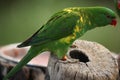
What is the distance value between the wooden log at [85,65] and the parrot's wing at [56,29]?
0.28 feet

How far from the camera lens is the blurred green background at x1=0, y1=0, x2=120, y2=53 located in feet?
12.3

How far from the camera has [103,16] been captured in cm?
163

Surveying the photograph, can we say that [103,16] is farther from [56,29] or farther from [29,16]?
[29,16]

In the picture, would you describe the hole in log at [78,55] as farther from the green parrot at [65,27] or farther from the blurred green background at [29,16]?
the blurred green background at [29,16]

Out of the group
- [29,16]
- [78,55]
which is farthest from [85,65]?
[29,16]

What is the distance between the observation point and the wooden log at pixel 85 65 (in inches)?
59.9

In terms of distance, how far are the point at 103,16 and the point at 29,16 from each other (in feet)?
7.91

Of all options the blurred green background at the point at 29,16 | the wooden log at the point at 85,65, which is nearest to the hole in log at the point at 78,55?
the wooden log at the point at 85,65

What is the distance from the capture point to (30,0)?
409 centimetres

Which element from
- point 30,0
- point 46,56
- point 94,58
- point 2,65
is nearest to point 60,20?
point 94,58

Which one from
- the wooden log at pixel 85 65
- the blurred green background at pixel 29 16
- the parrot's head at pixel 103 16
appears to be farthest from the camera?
the blurred green background at pixel 29 16

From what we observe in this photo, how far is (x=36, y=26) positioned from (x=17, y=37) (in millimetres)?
181

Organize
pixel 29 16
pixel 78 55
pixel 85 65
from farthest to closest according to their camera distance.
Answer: pixel 29 16, pixel 78 55, pixel 85 65

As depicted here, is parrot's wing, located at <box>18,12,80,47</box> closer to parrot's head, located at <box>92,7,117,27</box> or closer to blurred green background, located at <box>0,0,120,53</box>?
parrot's head, located at <box>92,7,117,27</box>
